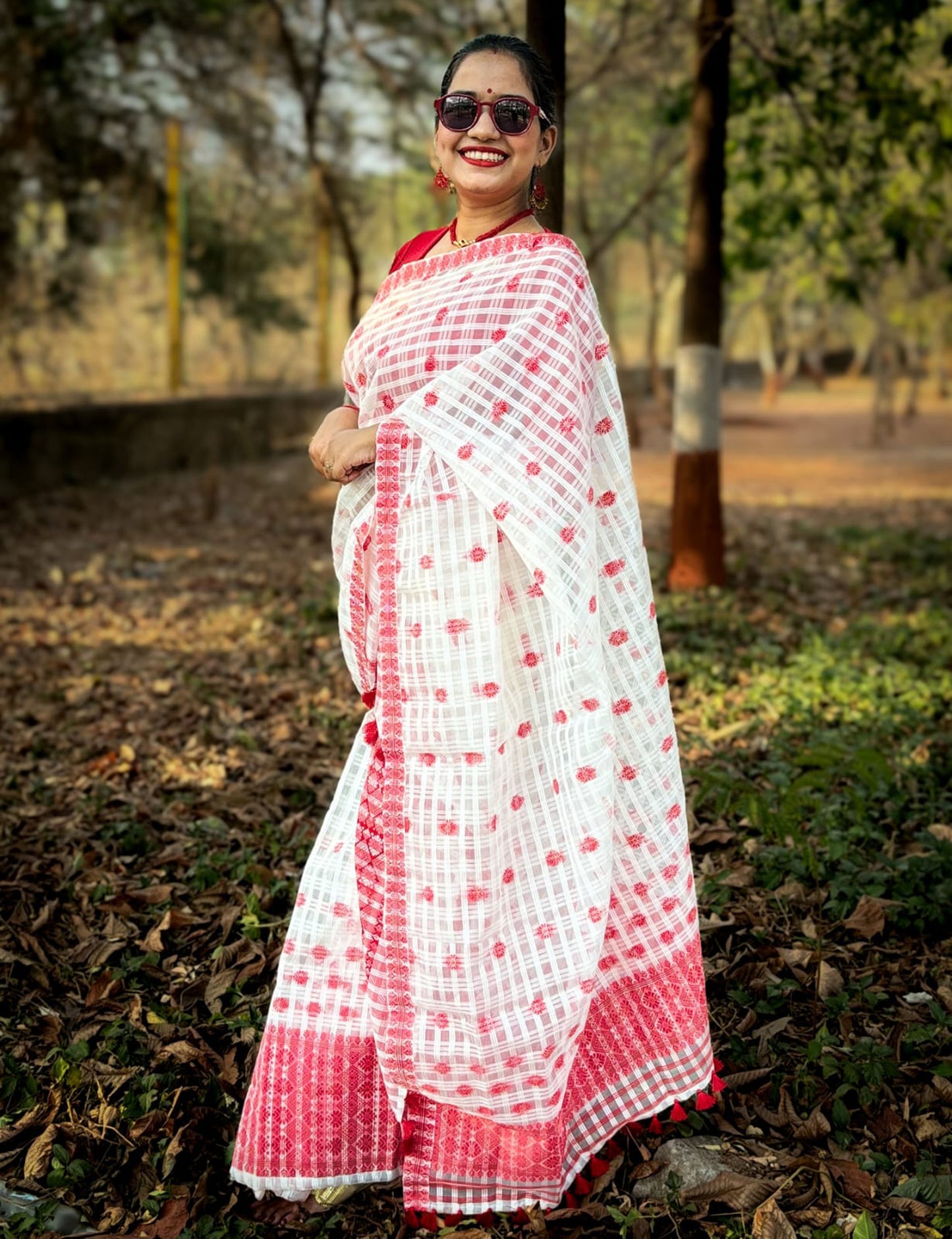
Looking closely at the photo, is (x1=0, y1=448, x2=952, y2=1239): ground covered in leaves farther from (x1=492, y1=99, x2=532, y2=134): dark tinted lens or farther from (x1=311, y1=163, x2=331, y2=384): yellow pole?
(x1=311, y1=163, x2=331, y2=384): yellow pole

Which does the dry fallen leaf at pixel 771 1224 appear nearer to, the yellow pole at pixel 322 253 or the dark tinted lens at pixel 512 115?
the dark tinted lens at pixel 512 115

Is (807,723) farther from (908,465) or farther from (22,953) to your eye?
(908,465)

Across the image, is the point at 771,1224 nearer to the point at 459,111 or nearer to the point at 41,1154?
the point at 41,1154

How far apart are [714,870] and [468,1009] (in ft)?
5.40

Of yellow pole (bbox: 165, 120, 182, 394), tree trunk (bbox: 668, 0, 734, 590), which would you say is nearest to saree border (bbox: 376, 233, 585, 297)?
tree trunk (bbox: 668, 0, 734, 590)

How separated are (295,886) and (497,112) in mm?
2156

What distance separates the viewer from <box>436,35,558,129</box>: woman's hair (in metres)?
2.21

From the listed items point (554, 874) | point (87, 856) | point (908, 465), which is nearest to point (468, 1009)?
point (554, 874)

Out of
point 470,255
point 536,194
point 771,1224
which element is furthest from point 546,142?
point 771,1224

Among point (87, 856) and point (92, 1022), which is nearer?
point (92, 1022)

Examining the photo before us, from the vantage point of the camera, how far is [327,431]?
2.27m

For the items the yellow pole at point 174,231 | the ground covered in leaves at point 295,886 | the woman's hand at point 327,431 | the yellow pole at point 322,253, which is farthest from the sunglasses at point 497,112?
the yellow pole at point 322,253

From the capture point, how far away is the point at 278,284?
14203 mm

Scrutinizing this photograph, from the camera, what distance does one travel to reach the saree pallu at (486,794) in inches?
83.4
